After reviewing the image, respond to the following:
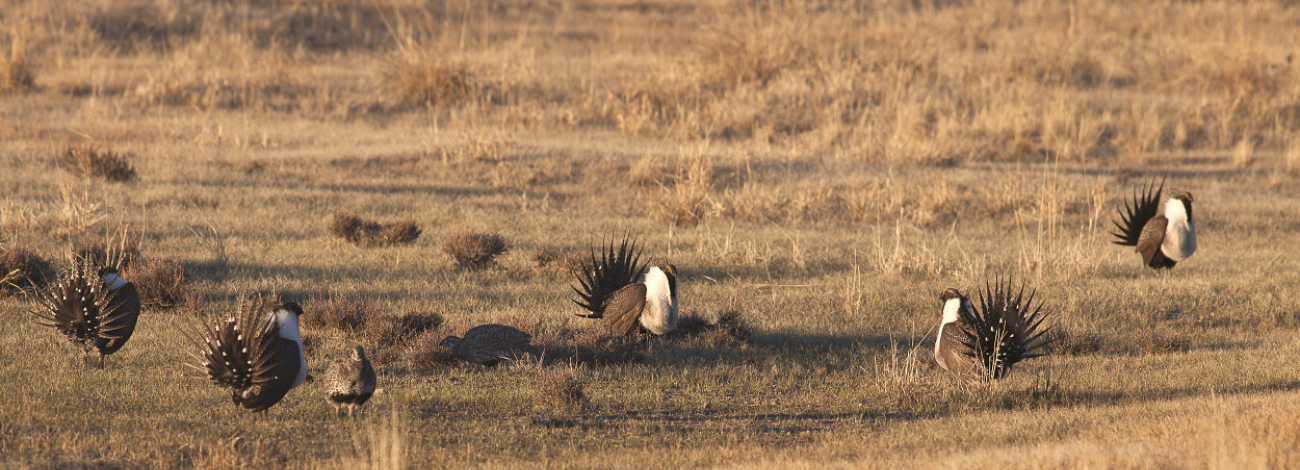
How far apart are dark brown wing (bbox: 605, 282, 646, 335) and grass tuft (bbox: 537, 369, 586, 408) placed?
124cm

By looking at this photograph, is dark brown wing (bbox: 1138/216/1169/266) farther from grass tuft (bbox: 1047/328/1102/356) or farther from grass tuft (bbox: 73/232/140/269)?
grass tuft (bbox: 73/232/140/269)

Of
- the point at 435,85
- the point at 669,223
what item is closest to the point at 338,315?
the point at 669,223

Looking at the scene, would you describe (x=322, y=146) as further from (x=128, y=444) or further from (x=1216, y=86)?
(x=1216, y=86)

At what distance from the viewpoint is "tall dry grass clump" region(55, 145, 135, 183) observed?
542 inches

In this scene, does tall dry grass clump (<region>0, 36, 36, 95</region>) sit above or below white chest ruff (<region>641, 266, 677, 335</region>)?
above

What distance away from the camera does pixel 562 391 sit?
6.93m

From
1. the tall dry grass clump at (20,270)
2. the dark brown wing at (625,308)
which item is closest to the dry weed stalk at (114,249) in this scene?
the tall dry grass clump at (20,270)

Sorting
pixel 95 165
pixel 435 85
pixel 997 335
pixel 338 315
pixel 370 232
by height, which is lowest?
pixel 338 315

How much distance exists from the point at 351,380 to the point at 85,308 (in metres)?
2.15

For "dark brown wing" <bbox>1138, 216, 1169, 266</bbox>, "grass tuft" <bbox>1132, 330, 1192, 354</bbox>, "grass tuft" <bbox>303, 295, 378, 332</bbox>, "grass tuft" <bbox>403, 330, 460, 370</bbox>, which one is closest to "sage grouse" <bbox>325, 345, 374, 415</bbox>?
"grass tuft" <bbox>403, 330, 460, 370</bbox>

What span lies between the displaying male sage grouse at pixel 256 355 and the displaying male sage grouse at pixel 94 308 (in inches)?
48.3

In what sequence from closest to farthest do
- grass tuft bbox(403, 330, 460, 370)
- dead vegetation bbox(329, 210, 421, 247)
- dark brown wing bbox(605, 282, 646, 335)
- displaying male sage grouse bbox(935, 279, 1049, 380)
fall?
displaying male sage grouse bbox(935, 279, 1049, 380)
grass tuft bbox(403, 330, 460, 370)
dark brown wing bbox(605, 282, 646, 335)
dead vegetation bbox(329, 210, 421, 247)

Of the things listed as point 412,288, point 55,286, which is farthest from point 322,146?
point 55,286

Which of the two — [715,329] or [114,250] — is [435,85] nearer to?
[114,250]
